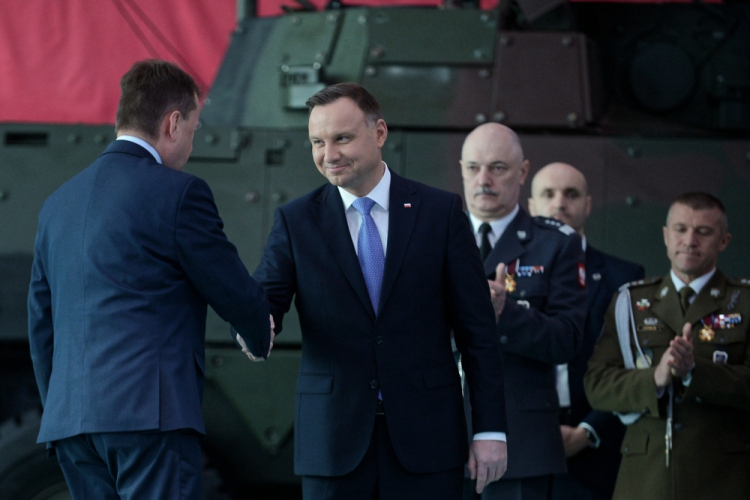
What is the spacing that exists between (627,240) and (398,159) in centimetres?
107

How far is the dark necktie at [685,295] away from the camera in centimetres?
352

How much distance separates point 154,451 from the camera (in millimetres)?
2266

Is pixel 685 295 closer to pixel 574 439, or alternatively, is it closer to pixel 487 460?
pixel 574 439

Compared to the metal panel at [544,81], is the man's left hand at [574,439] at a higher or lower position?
lower

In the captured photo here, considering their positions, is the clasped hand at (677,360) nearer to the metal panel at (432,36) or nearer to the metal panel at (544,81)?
the metal panel at (544,81)

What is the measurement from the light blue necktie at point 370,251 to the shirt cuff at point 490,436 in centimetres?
42

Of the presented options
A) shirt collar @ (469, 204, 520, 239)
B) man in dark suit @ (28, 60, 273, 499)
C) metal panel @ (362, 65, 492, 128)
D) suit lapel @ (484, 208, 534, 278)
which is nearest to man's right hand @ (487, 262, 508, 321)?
suit lapel @ (484, 208, 534, 278)

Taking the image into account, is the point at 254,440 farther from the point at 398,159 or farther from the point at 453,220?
the point at 453,220

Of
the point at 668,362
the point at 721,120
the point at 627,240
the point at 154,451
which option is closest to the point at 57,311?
the point at 154,451

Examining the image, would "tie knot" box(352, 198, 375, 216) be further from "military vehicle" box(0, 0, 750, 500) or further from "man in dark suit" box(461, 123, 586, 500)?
"military vehicle" box(0, 0, 750, 500)

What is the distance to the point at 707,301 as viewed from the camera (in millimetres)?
3475

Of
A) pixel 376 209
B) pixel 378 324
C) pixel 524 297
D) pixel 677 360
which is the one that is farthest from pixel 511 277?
pixel 378 324

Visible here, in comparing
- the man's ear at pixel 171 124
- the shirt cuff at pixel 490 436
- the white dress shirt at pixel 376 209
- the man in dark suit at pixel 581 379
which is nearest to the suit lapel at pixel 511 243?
the man in dark suit at pixel 581 379

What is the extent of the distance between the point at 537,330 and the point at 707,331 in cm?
78
